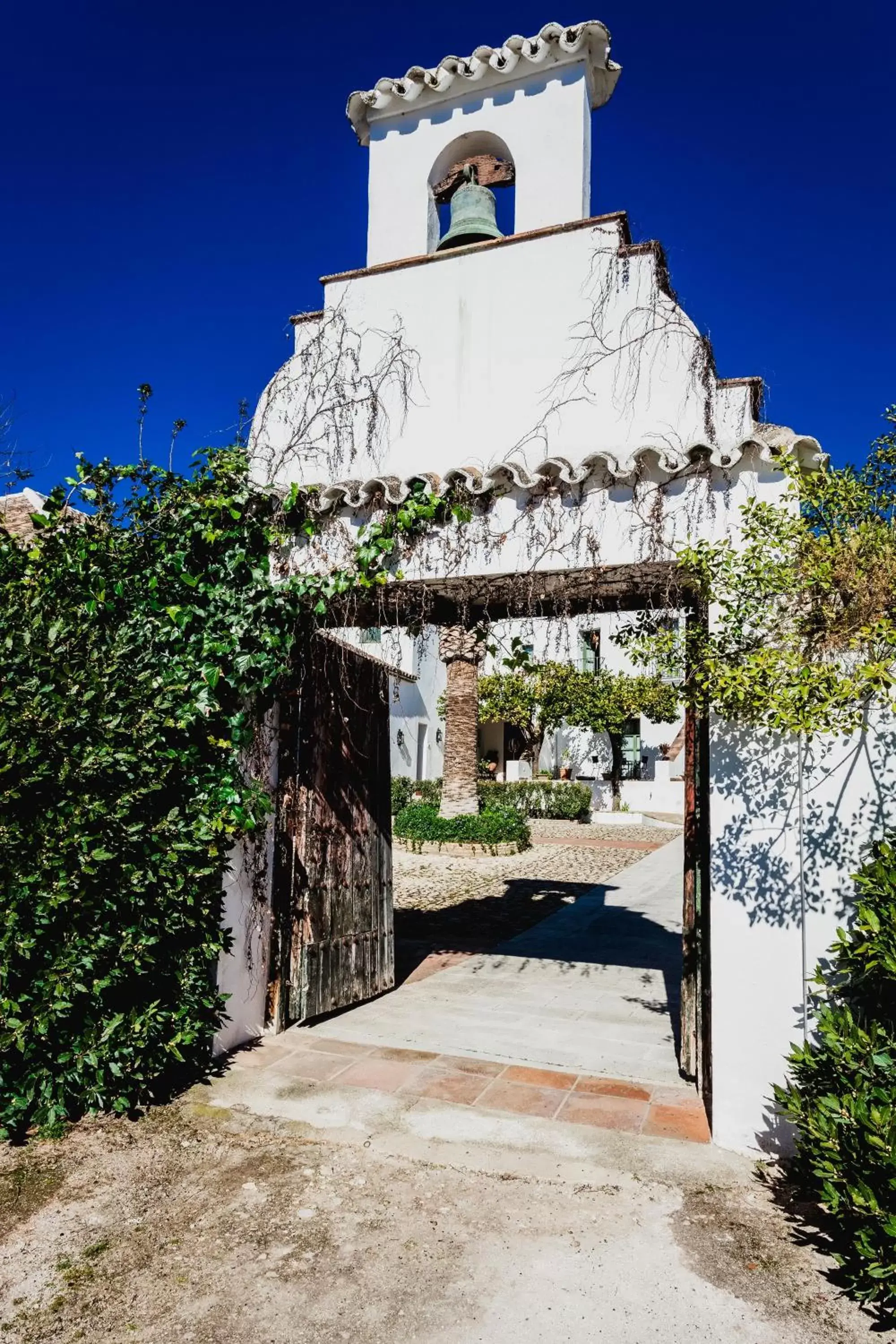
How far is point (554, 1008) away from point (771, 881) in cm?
317

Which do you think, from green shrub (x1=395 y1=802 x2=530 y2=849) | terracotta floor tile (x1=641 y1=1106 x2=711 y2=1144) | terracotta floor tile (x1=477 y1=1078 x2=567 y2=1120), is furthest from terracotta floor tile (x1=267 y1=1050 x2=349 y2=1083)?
green shrub (x1=395 y1=802 x2=530 y2=849)

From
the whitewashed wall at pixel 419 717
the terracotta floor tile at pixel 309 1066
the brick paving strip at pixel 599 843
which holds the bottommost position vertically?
the brick paving strip at pixel 599 843

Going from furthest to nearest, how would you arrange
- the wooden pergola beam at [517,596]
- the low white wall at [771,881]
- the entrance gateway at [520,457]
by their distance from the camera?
the wooden pergola beam at [517,596] < the entrance gateway at [520,457] < the low white wall at [771,881]

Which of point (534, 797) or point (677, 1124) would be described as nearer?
point (677, 1124)

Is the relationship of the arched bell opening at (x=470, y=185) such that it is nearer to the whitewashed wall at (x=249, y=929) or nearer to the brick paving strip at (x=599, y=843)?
the whitewashed wall at (x=249, y=929)

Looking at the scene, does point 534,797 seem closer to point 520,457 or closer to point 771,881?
point 520,457

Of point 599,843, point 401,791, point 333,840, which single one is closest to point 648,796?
point 401,791

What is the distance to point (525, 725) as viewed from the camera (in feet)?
99.6

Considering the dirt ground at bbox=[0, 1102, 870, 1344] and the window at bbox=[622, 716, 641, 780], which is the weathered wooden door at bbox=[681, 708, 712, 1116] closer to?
the dirt ground at bbox=[0, 1102, 870, 1344]

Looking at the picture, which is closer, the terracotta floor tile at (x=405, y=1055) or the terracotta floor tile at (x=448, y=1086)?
the terracotta floor tile at (x=448, y=1086)

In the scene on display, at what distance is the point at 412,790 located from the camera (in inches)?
1084

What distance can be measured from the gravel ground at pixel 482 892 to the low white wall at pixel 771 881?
391 centimetres

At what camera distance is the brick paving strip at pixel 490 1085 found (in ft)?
15.3

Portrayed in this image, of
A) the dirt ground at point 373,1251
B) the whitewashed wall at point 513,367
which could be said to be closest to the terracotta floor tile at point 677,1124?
the dirt ground at point 373,1251
